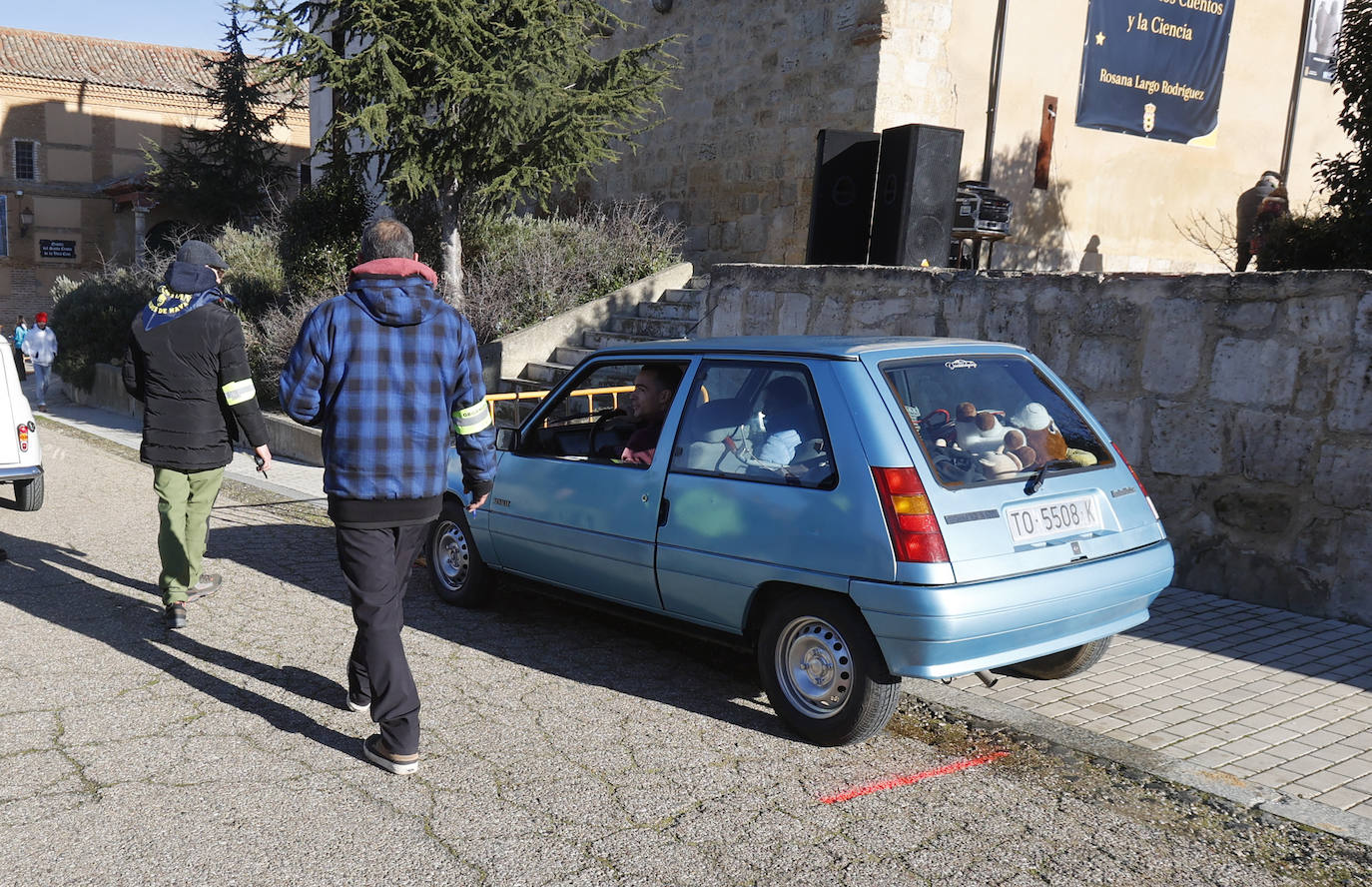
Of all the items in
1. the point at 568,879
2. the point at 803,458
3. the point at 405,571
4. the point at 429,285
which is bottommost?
the point at 568,879

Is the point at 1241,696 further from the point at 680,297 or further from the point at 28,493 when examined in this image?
the point at 680,297

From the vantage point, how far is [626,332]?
1373cm

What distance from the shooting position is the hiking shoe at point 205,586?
6125mm

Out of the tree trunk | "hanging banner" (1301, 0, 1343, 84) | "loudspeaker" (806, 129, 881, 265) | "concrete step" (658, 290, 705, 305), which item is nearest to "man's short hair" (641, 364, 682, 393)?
"loudspeaker" (806, 129, 881, 265)

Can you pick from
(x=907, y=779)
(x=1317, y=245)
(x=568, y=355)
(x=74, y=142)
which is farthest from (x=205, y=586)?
(x=74, y=142)

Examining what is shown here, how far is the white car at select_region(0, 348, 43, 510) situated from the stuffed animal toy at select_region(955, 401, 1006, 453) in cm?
717

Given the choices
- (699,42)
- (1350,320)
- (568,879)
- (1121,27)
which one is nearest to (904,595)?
(568,879)

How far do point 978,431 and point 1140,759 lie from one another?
4.48 feet

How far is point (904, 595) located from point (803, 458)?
2.36 feet

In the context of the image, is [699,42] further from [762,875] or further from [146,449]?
[762,875]

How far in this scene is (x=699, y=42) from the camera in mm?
17359

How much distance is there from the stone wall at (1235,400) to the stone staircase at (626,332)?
5661 mm

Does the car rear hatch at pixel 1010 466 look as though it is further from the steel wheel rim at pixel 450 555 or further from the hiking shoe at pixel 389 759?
the steel wheel rim at pixel 450 555

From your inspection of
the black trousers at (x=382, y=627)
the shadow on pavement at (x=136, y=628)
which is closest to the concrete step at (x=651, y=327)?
the shadow on pavement at (x=136, y=628)
